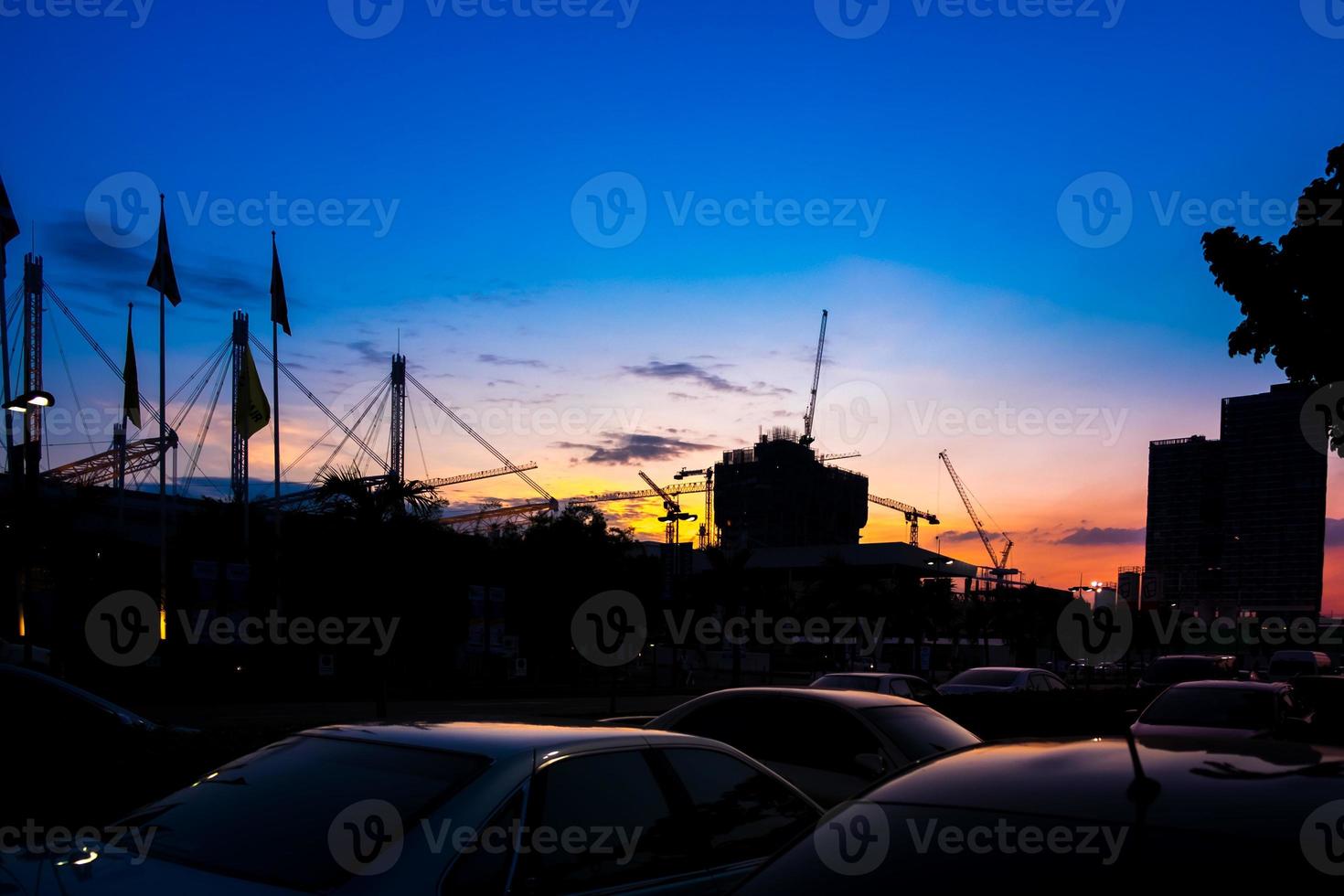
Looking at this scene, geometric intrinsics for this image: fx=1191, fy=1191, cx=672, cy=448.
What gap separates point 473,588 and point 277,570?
737 centimetres

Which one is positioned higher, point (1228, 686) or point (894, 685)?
point (1228, 686)

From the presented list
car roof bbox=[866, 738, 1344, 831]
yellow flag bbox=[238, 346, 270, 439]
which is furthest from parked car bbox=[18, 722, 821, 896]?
yellow flag bbox=[238, 346, 270, 439]

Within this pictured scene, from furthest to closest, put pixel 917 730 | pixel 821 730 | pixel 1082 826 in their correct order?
1. pixel 917 730
2. pixel 821 730
3. pixel 1082 826

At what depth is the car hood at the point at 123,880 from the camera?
12.5ft

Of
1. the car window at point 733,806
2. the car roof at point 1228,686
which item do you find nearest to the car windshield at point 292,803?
the car window at point 733,806

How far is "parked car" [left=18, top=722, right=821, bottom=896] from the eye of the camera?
4.05 m

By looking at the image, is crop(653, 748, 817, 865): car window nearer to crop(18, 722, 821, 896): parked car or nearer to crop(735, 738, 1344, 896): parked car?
crop(18, 722, 821, 896): parked car

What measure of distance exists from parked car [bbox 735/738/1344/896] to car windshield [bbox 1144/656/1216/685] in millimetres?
25887

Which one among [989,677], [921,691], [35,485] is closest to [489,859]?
[921,691]

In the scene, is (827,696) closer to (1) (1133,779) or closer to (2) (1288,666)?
(1) (1133,779)

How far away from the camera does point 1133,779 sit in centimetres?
312

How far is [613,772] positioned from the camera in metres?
5.03

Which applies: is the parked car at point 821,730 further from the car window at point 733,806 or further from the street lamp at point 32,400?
the street lamp at point 32,400

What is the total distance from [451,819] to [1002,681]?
79.5 feet
